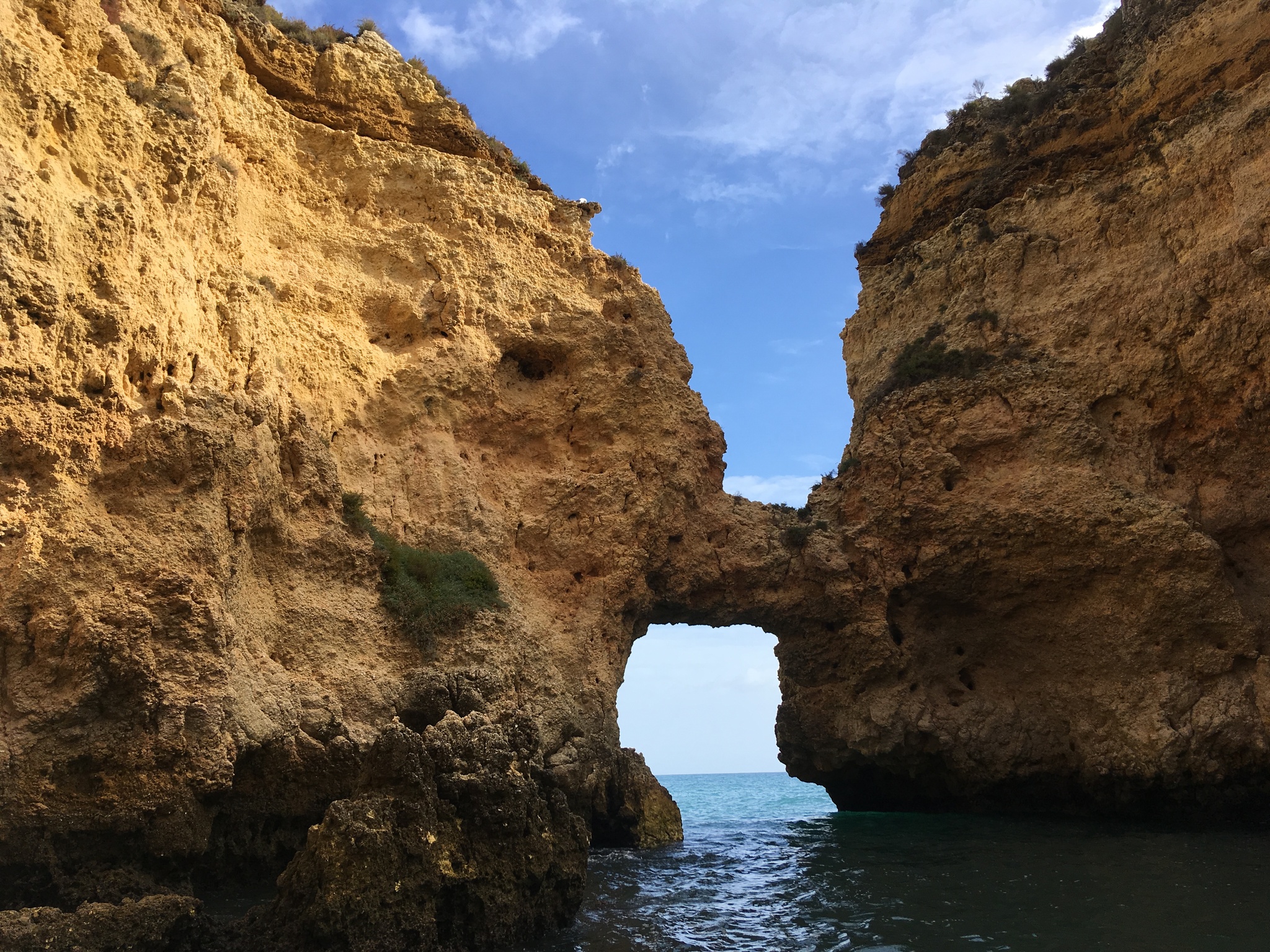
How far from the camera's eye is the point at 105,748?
7.62m

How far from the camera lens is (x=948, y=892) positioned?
9234 millimetres

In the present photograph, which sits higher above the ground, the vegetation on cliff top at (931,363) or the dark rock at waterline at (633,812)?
the vegetation on cliff top at (931,363)

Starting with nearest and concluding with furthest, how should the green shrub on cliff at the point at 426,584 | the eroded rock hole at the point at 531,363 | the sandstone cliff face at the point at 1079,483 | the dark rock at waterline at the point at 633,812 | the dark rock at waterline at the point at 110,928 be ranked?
1. the dark rock at waterline at the point at 110,928
2. the green shrub on cliff at the point at 426,584
3. the dark rock at waterline at the point at 633,812
4. the sandstone cliff face at the point at 1079,483
5. the eroded rock hole at the point at 531,363

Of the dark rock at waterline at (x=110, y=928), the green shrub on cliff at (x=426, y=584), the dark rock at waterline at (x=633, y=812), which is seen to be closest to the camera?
the dark rock at waterline at (x=110, y=928)

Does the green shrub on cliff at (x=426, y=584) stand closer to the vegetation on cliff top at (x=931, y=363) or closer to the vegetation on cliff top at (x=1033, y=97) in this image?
the vegetation on cliff top at (x=931, y=363)

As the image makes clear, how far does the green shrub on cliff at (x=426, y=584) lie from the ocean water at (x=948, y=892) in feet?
11.3

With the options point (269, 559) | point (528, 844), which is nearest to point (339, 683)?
point (269, 559)

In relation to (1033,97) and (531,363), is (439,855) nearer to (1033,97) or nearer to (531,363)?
(531,363)

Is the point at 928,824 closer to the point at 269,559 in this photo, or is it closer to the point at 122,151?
the point at 269,559

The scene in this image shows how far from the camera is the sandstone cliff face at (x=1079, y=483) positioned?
13.2 meters

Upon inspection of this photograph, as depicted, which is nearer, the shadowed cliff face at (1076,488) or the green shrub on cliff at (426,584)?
the green shrub on cliff at (426,584)

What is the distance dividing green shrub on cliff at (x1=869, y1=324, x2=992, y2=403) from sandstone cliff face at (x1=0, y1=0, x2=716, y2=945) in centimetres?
351

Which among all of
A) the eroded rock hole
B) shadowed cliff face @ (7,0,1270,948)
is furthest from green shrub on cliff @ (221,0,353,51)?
the eroded rock hole

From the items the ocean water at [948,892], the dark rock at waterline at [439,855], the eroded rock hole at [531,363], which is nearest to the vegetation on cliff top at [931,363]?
the eroded rock hole at [531,363]
